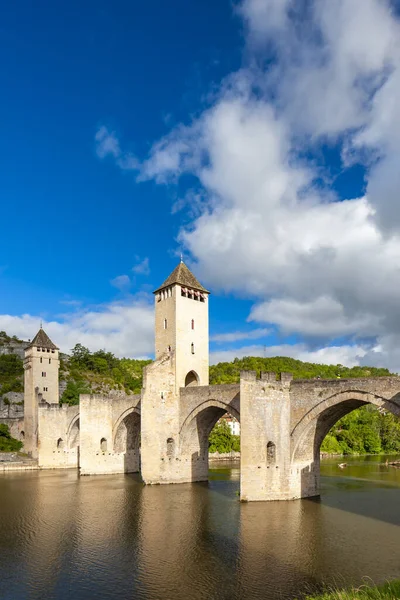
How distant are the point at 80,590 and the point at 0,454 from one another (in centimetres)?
3454

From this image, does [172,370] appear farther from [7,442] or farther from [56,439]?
[7,442]

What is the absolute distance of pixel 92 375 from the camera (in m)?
78.7

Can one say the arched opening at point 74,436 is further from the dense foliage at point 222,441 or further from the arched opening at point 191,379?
the arched opening at point 191,379

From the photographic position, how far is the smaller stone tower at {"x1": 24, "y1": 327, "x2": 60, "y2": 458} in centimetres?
4888

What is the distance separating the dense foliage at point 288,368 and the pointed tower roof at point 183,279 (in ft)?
171

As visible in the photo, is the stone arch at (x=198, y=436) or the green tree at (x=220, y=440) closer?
the stone arch at (x=198, y=436)

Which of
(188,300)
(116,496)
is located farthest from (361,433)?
(116,496)

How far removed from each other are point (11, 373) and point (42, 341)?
66.2 ft

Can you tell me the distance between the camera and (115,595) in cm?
1325

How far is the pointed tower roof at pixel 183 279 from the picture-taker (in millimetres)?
33594

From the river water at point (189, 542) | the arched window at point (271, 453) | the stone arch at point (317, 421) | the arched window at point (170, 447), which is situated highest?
the stone arch at point (317, 421)

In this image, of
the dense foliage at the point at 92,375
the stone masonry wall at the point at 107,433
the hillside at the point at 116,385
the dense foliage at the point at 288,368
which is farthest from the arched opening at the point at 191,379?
the dense foliage at the point at 288,368

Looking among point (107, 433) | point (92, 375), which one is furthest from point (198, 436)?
point (92, 375)

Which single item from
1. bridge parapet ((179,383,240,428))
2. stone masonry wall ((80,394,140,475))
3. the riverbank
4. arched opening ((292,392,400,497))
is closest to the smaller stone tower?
the riverbank
